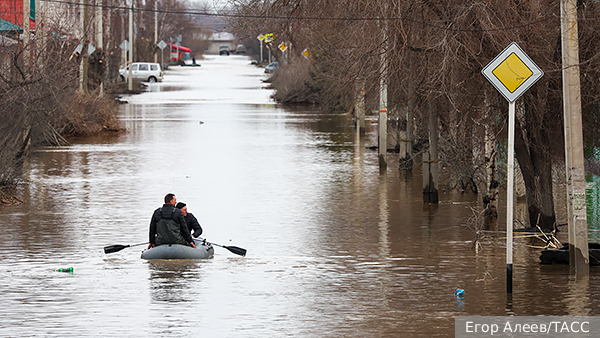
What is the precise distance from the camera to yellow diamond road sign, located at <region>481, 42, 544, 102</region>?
11.0 m

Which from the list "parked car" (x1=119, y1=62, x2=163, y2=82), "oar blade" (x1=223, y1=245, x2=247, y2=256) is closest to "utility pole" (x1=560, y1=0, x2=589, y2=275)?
"oar blade" (x1=223, y1=245, x2=247, y2=256)

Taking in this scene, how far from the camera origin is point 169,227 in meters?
13.8

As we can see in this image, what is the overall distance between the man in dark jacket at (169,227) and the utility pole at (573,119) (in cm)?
521

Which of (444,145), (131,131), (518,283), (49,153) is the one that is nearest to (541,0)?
(518,283)

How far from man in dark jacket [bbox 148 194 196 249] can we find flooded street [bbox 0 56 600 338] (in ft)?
1.16

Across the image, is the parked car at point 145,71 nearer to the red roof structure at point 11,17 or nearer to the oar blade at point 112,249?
the red roof structure at point 11,17

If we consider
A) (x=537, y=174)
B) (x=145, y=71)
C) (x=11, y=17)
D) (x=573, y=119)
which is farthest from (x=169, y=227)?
(x=145, y=71)

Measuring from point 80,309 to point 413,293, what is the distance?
384 centimetres

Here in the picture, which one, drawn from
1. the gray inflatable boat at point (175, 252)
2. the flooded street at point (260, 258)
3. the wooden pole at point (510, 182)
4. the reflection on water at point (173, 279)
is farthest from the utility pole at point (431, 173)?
the wooden pole at point (510, 182)

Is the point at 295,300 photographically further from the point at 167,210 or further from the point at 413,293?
the point at 167,210

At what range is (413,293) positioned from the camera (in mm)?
11734

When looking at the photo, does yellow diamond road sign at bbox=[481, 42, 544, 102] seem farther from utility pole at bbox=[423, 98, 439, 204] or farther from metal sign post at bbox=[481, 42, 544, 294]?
utility pole at bbox=[423, 98, 439, 204]

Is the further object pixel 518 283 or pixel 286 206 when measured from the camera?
pixel 286 206

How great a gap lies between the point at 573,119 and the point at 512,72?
1890mm
